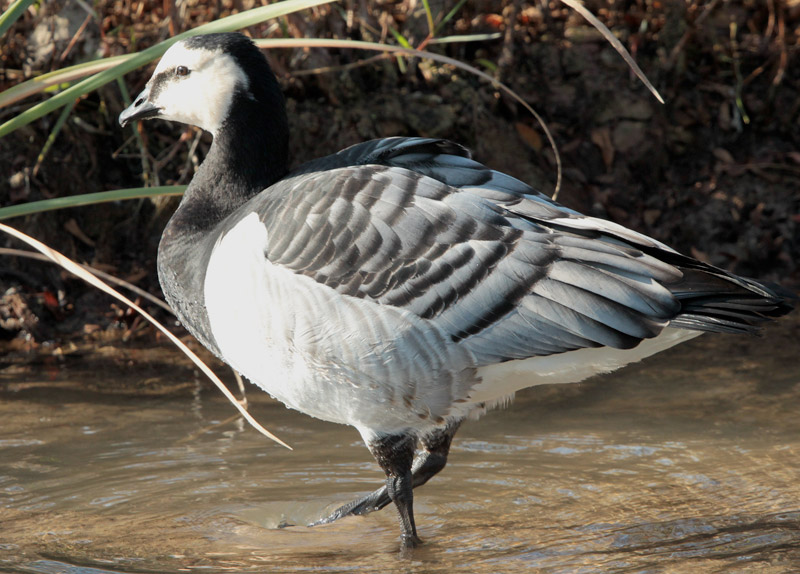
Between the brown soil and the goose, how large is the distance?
3.03 m

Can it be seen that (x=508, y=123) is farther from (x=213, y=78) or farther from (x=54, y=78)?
(x=54, y=78)

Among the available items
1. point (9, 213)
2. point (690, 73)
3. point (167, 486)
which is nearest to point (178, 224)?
point (9, 213)

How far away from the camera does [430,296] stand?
11.8 ft

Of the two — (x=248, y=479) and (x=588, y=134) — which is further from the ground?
(x=588, y=134)

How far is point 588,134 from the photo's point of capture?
7.80m

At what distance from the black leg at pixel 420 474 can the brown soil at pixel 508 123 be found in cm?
294

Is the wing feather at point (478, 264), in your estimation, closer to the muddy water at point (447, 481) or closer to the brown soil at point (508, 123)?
the muddy water at point (447, 481)

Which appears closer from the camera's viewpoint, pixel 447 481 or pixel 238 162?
pixel 238 162

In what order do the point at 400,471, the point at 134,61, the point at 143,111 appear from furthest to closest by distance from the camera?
the point at 143,111 → the point at 400,471 → the point at 134,61

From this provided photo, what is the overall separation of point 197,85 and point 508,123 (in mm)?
3770

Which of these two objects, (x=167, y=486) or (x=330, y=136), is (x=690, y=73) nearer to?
(x=330, y=136)

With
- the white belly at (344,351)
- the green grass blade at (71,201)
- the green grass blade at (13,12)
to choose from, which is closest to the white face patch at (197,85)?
the green grass blade at (71,201)

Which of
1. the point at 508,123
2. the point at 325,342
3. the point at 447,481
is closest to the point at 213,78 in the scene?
the point at 325,342

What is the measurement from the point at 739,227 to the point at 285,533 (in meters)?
4.74
